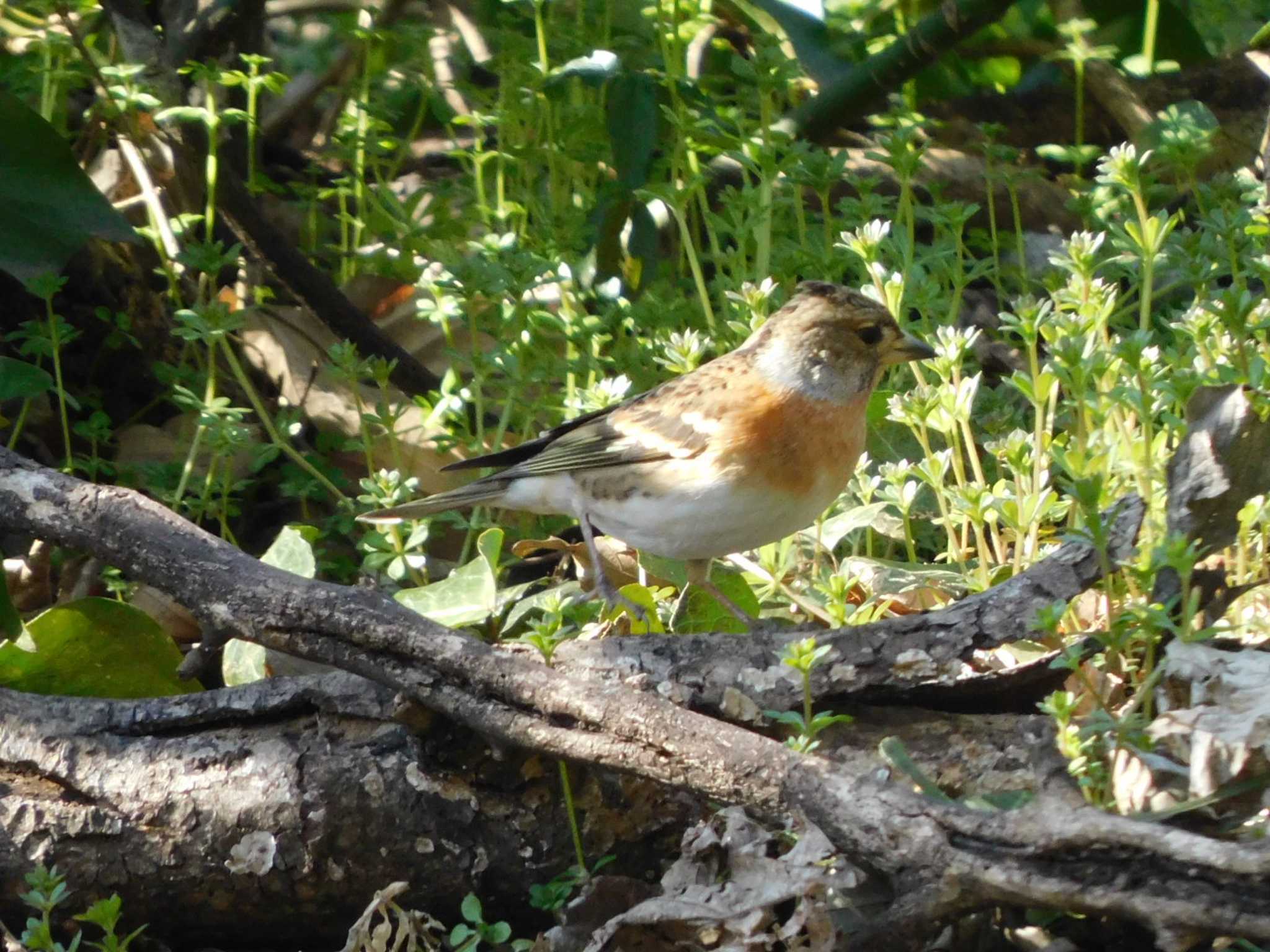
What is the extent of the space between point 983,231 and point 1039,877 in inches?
116

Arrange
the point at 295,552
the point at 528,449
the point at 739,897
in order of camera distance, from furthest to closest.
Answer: the point at 528,449 < the point at 295,552 < the point at 739,897

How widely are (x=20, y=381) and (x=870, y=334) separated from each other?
2.17m

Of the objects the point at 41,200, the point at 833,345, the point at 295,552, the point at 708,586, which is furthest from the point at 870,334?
the point at 41,200

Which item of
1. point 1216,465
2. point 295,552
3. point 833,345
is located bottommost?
point 295,552

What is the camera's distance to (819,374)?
395 cm

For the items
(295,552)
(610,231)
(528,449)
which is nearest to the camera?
(295,552)

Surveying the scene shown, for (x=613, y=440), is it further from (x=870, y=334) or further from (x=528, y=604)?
(x=870, y=334)

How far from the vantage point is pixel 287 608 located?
2846 millimetres

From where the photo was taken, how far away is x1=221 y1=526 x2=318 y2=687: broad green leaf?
3.47 meters

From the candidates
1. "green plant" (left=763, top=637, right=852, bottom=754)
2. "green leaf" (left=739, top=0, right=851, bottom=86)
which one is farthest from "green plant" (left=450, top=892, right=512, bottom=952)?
"green leaf" (left=739, top=0, right=851, bottom=86)

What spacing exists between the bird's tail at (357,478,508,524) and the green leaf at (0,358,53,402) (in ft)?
2.79

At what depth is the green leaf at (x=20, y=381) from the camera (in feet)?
12.3

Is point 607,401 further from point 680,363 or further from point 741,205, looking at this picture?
point 741,205

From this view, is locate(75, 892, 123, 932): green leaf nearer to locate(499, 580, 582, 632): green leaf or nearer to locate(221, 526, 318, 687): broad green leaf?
locate(221, 526, 318, 687): broad green leaf
